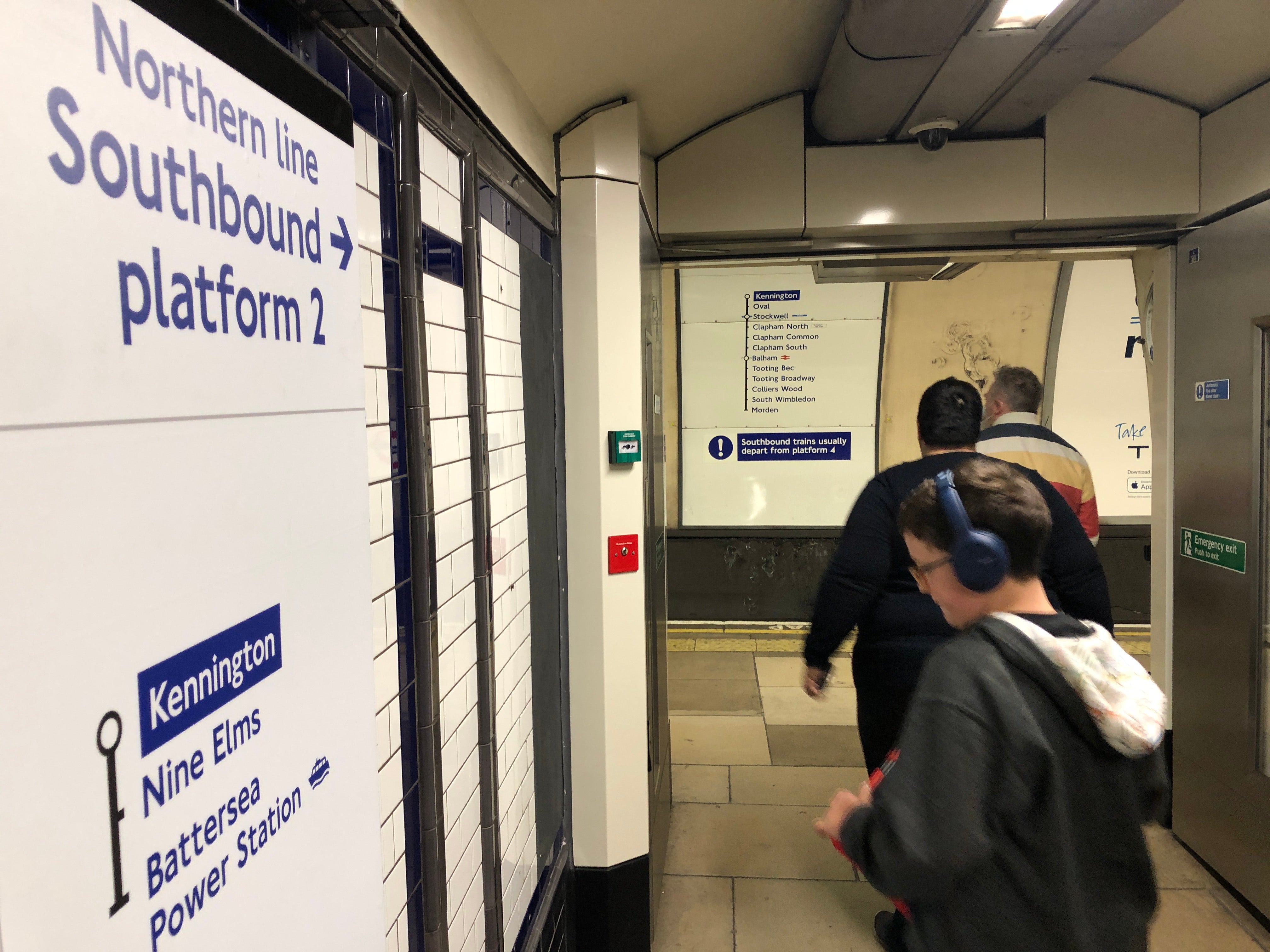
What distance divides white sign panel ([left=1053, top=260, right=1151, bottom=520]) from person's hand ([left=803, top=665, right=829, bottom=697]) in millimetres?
4954

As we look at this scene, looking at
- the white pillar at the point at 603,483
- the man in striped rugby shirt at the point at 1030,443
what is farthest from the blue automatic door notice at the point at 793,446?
the white pillar at the point at 603,483

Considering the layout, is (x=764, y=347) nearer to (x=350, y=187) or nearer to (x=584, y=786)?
(x=584, y=786)

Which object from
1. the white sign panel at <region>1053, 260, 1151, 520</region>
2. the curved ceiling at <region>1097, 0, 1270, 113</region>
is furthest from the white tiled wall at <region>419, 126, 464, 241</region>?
the white sign panel at <region>1053, 260, 1151, 520</region>

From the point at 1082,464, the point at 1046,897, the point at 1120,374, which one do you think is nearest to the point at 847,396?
the point at 1120,374

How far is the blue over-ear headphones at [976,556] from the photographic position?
4.08 ft

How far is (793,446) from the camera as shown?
256 inches

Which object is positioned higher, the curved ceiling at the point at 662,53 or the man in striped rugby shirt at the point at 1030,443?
the curved ceiling at the point at 662,53

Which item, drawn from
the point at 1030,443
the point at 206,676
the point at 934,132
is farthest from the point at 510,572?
the point at 1030,443

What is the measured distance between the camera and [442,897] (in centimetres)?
136

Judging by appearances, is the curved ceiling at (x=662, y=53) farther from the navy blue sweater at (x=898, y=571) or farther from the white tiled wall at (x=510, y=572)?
the navy blue sweater at (x=898, y=571)

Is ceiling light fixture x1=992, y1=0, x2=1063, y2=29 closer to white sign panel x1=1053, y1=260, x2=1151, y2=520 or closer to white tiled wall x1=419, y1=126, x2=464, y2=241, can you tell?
white tiled wall x1=419, y1=126, x2=464, y2=241

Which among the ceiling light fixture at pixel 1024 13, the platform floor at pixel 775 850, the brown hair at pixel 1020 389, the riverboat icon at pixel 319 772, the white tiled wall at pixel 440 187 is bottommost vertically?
the platform floor at pixel 775 850

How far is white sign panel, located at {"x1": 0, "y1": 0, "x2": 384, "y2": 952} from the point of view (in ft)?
1.53

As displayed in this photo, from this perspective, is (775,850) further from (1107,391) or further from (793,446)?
(1107,391)
